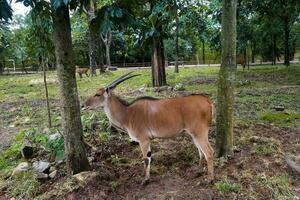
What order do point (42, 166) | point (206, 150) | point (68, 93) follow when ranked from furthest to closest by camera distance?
point (42, 166) → point (68, 93) → point (206, 150)

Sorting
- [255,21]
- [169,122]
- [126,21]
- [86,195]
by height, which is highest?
[255,21]

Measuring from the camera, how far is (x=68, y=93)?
4773 mm

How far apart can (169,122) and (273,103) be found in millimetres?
5429

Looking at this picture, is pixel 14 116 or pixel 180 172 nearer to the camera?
pixel 180 172

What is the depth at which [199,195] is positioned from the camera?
4211mm

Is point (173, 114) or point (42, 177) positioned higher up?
point (173, 114)

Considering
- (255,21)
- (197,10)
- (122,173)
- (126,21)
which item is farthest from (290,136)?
(255,21)

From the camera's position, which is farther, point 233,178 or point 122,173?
point 122,173

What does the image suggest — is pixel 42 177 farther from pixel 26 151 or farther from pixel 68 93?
pixel 68 93

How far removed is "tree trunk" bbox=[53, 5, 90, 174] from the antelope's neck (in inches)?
17.4

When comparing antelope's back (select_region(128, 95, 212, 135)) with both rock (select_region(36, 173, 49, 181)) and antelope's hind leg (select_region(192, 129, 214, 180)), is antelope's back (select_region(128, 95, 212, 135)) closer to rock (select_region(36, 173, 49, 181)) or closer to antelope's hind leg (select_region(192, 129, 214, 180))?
antelope's hind leg (select_region(192, 129, 214, 180))

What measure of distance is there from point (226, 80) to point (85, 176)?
7.74 feet

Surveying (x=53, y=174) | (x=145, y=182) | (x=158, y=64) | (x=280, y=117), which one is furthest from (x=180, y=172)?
(x=158, y=64)

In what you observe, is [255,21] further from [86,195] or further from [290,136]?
[86,195]
